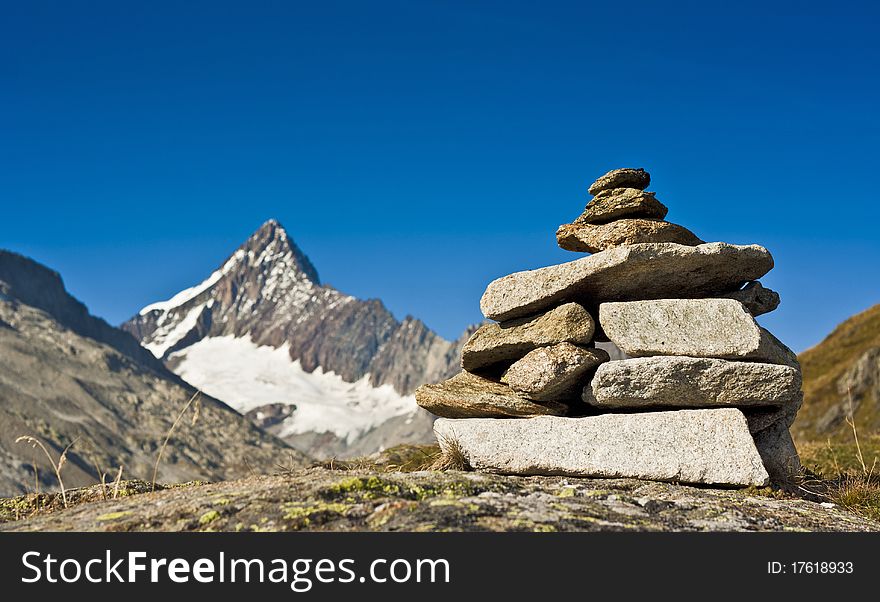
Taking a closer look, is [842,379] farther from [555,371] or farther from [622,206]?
[555,371]

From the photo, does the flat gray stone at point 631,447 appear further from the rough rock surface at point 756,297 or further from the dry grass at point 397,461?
the rough rock surface at point 756,297

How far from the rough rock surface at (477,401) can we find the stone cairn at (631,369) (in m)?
0.03

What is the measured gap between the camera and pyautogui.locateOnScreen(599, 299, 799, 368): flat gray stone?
12945 millimetres

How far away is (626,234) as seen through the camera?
14.6m

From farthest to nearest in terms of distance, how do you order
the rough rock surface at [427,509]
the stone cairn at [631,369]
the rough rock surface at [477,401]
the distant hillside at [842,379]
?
the distant hillside at [842,379] → the rough rock surface at [477,401] → the stone cairn at [631,369] → the rough rock surface at [427,509]

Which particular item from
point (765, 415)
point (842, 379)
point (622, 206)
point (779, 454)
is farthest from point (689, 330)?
point (842, 379)

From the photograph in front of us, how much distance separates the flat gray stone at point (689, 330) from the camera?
12945 millimetres

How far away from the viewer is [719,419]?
1231 centimetres

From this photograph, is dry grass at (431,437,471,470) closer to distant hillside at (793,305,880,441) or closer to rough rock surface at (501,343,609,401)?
rough rock surface at (501,343,609,401)

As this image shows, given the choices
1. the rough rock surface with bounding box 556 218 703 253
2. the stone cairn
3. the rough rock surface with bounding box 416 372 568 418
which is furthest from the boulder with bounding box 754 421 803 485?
the rough rock surface with bounding box 556 218 703 253

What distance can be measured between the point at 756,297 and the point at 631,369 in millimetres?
3824

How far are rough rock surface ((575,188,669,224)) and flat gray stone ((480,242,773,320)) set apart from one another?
71.5 inches
